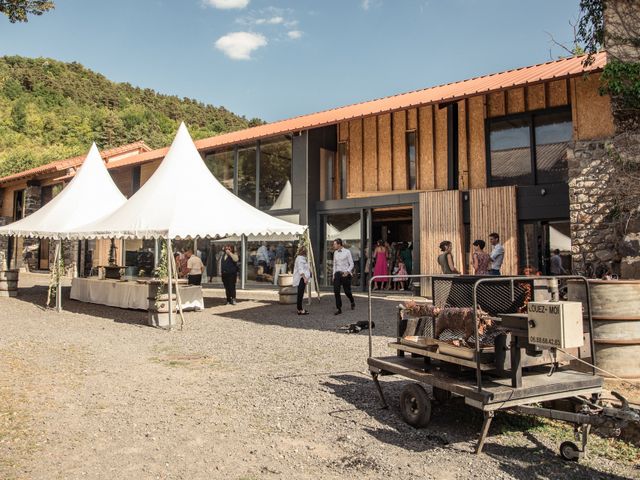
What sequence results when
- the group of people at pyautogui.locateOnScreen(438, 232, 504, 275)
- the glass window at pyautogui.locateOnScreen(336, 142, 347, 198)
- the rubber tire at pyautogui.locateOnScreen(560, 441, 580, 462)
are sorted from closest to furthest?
the rubber tire at pyautogui.locateOnScreen(560, 441, 580, 462) < the group of people at pyautogui.locateOnScreen(438, 232, 504, 275) < the glass window at pyautogui.locateOnScreen(336, 142, 347, 198)

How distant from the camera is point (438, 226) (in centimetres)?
1289

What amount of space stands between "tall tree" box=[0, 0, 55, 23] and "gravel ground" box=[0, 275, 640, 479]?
450 centimetres

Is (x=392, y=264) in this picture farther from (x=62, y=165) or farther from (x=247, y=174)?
(x=62, y=165)

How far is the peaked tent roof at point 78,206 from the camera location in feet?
42.6

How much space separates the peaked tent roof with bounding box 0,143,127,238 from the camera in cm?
1299

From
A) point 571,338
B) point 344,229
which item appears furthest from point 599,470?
point 344,229

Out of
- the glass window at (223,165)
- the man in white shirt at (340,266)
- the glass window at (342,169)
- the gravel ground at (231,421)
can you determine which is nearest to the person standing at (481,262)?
the man in white shirt at (340,266)

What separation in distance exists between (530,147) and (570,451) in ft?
32.7

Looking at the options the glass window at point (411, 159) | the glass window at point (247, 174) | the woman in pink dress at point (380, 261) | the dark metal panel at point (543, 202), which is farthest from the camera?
the glass window at point (247, 174)

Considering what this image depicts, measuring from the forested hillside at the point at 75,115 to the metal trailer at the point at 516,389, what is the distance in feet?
153

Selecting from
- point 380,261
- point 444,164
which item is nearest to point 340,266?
point 380,261

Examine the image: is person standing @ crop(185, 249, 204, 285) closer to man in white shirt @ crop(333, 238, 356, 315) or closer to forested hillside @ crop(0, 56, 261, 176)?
man in white shirt @ crop(333, 238, 356, 315)

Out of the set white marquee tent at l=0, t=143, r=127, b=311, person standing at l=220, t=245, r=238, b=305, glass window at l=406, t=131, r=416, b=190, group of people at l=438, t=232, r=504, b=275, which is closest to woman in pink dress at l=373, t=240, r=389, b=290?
glass window at l=406, t=131, r=416, b=190

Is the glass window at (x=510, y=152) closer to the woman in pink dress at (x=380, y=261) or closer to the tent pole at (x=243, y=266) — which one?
the woman in pink dress at (x=380, y=261)
